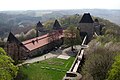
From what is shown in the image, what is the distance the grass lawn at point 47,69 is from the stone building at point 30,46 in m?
3.96

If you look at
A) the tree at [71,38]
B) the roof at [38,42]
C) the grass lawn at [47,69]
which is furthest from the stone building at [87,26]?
the grass lawn at [47,69]

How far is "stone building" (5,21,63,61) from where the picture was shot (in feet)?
133

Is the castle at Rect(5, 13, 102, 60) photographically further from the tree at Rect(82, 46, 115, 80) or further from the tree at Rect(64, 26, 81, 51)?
the tree at Rect(82, 46, 115, 80)

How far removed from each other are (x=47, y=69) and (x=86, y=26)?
2684cm

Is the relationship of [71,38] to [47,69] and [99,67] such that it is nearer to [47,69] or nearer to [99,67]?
[47,69]

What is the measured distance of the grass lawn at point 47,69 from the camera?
3218 centimetres

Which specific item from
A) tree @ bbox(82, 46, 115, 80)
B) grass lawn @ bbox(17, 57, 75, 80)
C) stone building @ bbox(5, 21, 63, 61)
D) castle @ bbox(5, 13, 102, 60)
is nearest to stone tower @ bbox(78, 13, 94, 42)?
castle @ bbox(5, 13, 102, 60)

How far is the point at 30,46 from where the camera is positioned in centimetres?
4825

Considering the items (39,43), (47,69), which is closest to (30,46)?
(39,43)

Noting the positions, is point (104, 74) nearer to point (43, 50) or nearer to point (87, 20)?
point (43, 50)

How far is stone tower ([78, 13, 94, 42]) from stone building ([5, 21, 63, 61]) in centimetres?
535

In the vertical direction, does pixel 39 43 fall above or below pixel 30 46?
below

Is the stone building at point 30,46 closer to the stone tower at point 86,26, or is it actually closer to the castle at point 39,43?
the castle at point 39,43

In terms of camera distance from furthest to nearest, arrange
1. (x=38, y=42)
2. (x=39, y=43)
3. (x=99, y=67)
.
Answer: (x=38, y=42) < (x=39, y=43) < (x=99, y=67)
